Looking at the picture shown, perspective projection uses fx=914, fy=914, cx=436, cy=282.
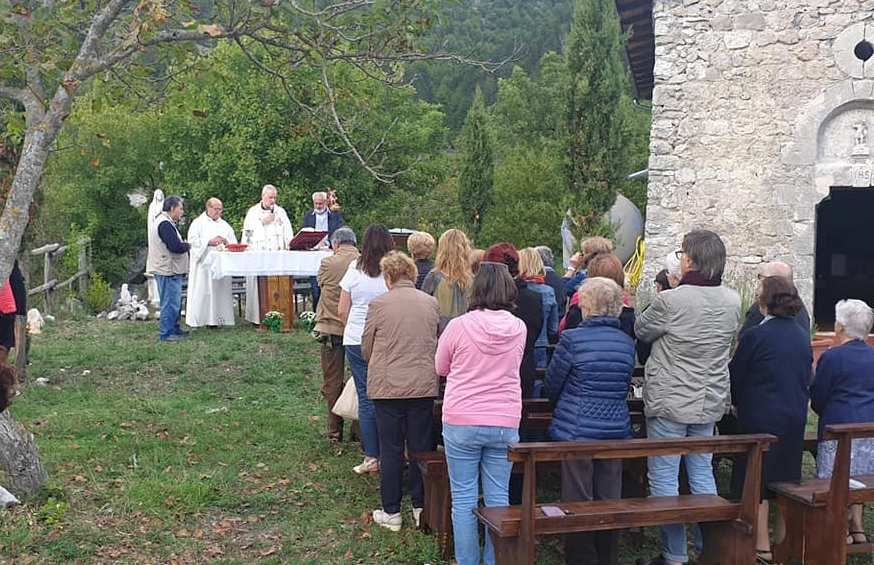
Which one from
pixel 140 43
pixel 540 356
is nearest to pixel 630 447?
pixel 540 356

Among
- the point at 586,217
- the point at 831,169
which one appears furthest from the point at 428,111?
the point at 831,169

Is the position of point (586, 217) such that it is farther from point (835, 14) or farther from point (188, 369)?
point (188, 369)

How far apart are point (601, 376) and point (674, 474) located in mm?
775

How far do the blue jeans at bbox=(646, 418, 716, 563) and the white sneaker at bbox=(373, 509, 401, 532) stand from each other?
4.76 feet

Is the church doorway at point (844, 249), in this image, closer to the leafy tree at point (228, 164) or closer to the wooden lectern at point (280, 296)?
the leafy tree at point (228, 164)

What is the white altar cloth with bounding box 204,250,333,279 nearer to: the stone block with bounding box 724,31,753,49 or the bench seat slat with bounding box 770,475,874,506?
the stone block with bounding box 724,31,753,49

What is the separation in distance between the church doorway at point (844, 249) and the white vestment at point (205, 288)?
944 centimetres

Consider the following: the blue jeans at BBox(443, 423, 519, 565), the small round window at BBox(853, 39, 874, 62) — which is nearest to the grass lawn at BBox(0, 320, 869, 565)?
the blue jeans at BBox(443, 423, 519, 565)

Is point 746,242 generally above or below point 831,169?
below

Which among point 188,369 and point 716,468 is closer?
point 716,468

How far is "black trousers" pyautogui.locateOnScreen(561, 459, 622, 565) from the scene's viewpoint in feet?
15.2

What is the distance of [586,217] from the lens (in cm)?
1355

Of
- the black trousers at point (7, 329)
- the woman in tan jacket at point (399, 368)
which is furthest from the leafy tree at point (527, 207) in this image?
the woman in tan jacket at point (399, 368)

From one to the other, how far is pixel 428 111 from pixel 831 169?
1533 centimetres
